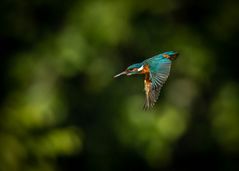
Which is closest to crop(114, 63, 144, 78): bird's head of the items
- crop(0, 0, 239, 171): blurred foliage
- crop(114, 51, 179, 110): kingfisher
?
crop(114, 51, 179, 110): kingfisher

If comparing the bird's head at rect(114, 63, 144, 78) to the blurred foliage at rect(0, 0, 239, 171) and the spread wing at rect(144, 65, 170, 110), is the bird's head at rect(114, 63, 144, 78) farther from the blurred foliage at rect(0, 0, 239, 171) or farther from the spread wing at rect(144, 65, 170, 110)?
the blurred foliage at rect(0, 0, 239, 171)

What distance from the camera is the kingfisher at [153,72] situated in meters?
0.89

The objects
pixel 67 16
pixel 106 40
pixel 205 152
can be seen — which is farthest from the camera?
pixel 205 152

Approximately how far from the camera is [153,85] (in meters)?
0.90

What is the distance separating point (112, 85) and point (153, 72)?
7.39 m

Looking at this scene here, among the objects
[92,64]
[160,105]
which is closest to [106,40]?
[92,64]

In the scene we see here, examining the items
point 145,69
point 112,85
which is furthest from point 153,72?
point 112,85

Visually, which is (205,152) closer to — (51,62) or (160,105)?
(160,105)

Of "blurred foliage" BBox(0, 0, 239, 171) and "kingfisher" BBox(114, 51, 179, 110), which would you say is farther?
"blurred foliage" BBox(0, 0, 239, 171)

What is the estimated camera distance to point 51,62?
330 inches

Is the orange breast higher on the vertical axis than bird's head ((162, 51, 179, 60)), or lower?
lower

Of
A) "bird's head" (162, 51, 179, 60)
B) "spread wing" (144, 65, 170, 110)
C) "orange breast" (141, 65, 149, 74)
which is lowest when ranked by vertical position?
"spread wing" (144, 65, 170, 110)

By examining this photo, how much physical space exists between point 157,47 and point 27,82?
5.63 ft

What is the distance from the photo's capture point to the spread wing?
0.88 m
